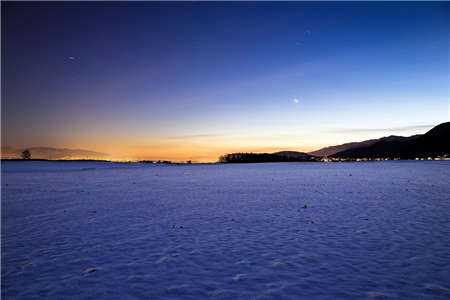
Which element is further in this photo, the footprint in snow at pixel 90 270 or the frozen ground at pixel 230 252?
the footprint in snow at pixel 90 270

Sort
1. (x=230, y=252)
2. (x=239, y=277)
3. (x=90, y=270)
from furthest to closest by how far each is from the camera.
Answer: (x=230, y=252)
(x=90, y=270)
(x=239, y=277)

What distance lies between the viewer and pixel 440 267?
8.04 m

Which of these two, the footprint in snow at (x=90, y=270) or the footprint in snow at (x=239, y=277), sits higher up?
the footprint in snow at (x=90, y=270)

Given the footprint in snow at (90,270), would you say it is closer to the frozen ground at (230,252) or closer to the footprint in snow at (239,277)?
the frozen ground at (230,252)

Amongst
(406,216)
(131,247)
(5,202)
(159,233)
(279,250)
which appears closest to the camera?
(279,250)

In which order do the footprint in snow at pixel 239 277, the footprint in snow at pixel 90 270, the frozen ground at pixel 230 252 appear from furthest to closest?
the footprint in snow at pixel 90 270, the footprint in snow at pixel 239 277, the frozen ground at pixel 230 252

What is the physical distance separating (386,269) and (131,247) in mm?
7693

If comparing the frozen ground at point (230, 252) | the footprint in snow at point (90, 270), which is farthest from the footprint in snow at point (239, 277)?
the footprint in snow at point (90, 270)

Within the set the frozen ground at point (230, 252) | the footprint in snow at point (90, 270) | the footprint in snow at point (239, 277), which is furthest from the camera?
the footprint in snow at point (90, 270)

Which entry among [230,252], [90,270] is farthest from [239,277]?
[90,270]

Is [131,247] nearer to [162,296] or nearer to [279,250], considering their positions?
[162,296]

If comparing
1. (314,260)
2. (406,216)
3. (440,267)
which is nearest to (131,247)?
(314,260)

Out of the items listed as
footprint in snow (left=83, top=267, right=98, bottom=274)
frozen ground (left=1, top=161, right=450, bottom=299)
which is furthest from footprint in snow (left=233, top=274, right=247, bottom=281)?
footprint in snow (left=83, top=267, right=98, bottom=274)

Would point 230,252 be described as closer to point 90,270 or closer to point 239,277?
point 239,277
